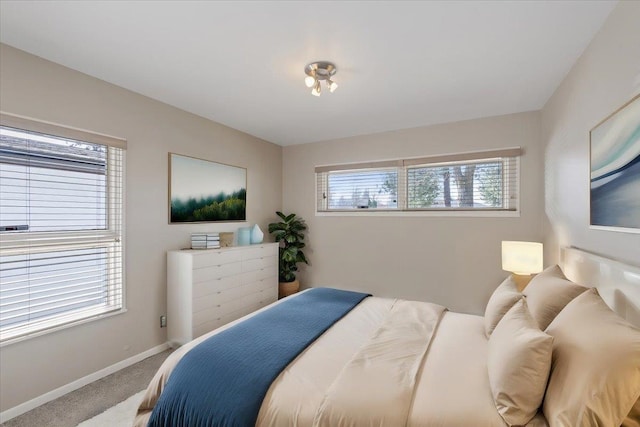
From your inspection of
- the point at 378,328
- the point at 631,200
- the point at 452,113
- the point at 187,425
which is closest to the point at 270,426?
the point at 187,425

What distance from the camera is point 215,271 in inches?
123

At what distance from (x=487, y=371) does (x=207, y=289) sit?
101 inches

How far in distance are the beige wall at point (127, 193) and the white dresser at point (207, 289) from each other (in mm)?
144

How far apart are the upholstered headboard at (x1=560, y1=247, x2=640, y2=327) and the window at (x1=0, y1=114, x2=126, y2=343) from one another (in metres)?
3.52

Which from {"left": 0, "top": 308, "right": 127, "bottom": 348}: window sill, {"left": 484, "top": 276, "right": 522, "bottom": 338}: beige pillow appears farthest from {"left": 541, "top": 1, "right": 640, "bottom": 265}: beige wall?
{"left": 0, "top": 308, "right": 127, "bottom": 348}: window sill

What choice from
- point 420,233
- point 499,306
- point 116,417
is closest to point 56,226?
point 116,417

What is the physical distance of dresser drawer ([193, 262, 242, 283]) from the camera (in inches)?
115

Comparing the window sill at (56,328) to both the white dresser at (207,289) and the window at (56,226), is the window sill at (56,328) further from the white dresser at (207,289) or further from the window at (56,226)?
the white dresser at (207,289)

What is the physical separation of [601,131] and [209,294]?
3426mm

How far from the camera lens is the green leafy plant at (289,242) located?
4295 millimetres

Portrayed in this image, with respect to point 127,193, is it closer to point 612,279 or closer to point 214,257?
point 214,257

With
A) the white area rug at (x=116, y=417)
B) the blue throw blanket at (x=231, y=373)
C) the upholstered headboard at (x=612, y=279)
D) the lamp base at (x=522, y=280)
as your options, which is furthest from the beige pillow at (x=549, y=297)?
the white area rug at (x=116, y=417)

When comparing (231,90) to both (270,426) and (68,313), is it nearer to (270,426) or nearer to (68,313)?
(68,313)

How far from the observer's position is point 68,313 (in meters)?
2.32
